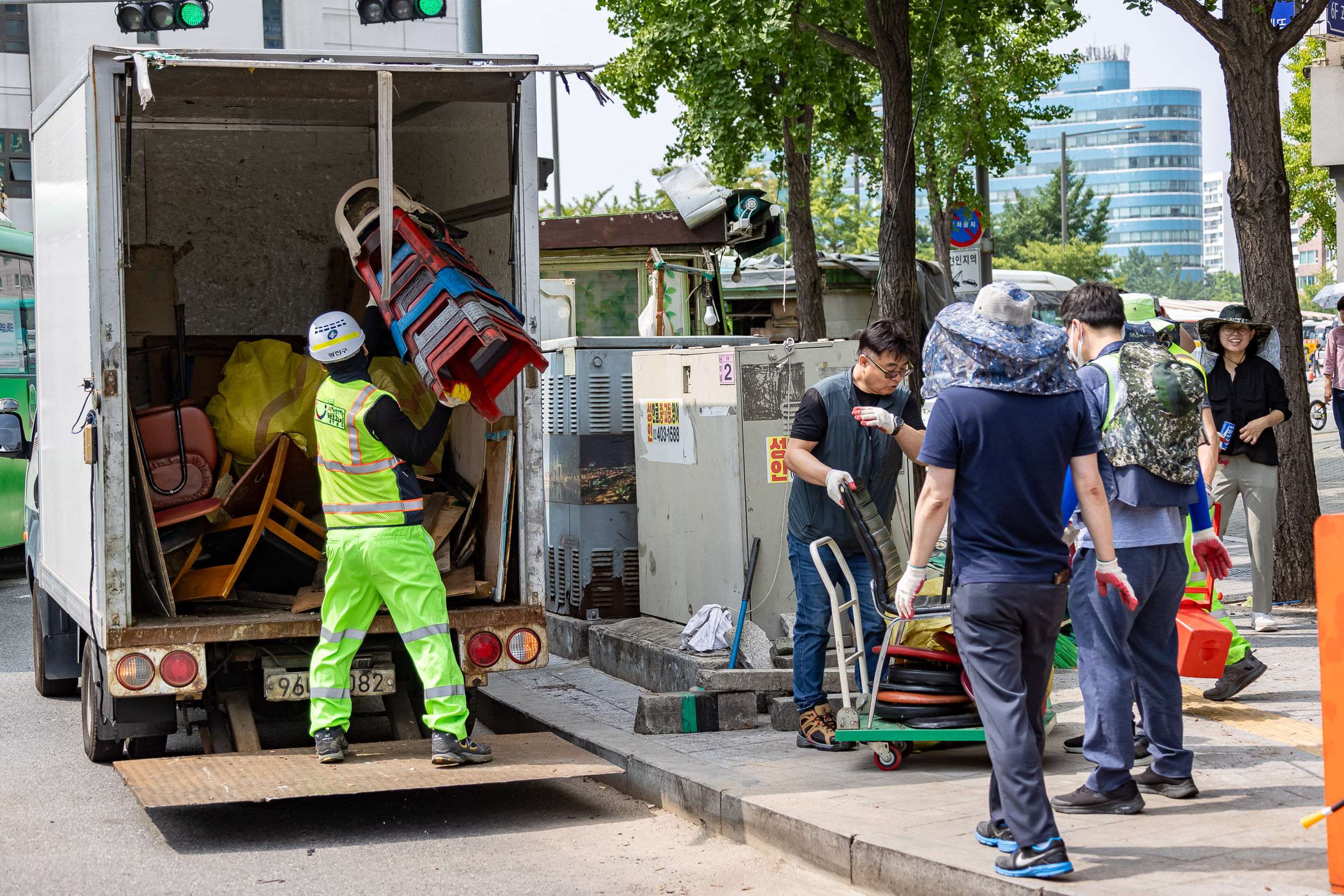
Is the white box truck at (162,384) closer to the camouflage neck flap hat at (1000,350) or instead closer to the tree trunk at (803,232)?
the camouflage neck flap hat at (1000,350)

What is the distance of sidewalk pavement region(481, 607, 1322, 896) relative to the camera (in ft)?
14.1

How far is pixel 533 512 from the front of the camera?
650 centimetres

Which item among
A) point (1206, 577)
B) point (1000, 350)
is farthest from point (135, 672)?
point (1206, 577)

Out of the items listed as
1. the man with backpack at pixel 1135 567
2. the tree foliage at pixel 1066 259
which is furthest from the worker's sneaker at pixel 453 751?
the tree foliage at pixel 1066 259

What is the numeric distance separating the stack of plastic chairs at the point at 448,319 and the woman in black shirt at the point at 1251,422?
4.16m

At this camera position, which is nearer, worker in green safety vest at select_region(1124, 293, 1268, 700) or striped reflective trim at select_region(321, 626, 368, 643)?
striped reflective trim at select_region(321, 626, 368, 643)

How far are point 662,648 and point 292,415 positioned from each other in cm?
234

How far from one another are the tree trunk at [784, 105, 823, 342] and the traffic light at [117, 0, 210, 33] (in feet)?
21.8

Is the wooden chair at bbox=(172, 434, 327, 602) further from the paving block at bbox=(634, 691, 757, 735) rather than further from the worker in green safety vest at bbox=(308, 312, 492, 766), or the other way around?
the paving block at bbox=(634, 691, 757, 735)

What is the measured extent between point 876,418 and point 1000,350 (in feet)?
3.36

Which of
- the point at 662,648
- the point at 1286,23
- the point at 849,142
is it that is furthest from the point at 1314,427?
the point at 662,648

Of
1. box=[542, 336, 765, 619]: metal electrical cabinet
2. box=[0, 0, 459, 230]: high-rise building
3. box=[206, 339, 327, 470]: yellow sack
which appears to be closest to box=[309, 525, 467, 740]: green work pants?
box=[206, 339, 327, 470]: yellow sack

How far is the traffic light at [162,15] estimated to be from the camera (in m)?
13.4

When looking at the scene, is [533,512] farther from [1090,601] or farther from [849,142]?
[849,142]
